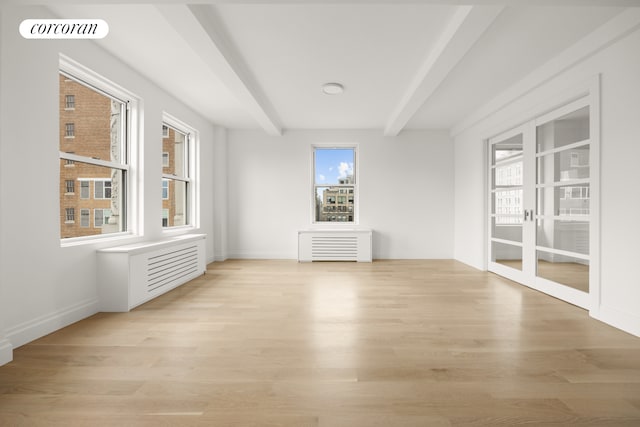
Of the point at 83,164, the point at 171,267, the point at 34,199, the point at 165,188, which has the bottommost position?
the point at 171,267

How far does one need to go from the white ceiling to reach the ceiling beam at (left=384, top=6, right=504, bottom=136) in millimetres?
10

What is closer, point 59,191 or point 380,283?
point 59,191

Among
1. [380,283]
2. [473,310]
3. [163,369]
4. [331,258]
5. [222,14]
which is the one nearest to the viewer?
[163,369]

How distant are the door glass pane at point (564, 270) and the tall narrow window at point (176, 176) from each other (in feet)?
16.9

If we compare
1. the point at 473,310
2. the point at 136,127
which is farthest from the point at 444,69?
the point at 136,127

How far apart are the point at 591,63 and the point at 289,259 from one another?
535 centimetres

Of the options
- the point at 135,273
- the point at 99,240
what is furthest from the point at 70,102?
the point at 135,273

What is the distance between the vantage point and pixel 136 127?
3.81 meters

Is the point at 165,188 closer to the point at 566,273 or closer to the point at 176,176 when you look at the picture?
the point at 176,176

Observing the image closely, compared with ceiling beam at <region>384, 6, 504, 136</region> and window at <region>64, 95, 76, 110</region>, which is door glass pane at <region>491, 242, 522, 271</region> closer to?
ceiling beam at <region>384, 6, 504, 136</region>

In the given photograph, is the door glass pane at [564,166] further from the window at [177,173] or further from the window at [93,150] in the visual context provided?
the window at [177,173]

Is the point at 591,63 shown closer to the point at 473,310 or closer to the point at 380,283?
the point at 473,310

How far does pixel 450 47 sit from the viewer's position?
2.85 meters

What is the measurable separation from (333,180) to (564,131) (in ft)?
13.2
